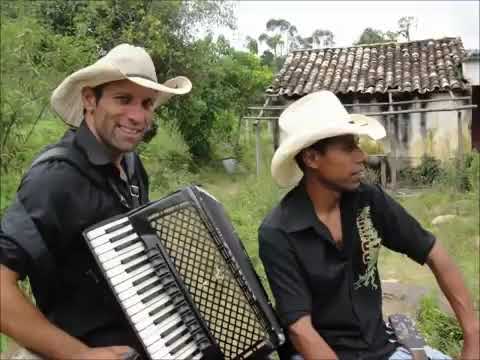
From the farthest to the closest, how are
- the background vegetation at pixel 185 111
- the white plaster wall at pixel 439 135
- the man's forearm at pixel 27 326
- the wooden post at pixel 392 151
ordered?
the white plaster wall at pixel 439 135, the wooden post at pixel 392 151, the background vegetation at pixel 185 111, the man's forearm at pixel 27 326

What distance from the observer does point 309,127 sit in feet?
6.90

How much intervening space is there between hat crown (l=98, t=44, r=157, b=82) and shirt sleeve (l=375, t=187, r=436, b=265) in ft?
3.24

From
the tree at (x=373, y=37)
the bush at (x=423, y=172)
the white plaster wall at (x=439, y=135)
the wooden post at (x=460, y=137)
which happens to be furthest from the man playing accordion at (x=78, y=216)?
the tree at (x=373, y=37)

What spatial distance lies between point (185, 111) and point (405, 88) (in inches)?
223

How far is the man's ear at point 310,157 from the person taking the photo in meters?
2.10

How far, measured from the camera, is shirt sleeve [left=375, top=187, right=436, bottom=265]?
7.20ft

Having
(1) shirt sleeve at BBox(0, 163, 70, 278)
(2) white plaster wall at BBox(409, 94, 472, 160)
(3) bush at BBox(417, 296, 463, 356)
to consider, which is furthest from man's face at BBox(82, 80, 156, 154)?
(2) white plaster wall at BBox(409, 94, 472, 160)

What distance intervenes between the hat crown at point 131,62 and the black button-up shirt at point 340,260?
697 millimetres

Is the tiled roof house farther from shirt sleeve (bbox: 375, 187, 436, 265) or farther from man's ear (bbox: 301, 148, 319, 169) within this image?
man's ear (bbox: 301, 148, 319, 169)

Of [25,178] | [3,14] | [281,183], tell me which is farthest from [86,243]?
[3,14]

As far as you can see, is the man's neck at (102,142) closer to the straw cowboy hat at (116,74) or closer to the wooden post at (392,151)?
the straw cowboy hat at (116,74)

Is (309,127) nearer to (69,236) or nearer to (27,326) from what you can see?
(69,236)

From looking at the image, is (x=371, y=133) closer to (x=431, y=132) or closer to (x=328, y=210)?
(x=328, y=210)

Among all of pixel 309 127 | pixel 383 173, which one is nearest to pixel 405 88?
pixel 383 173
